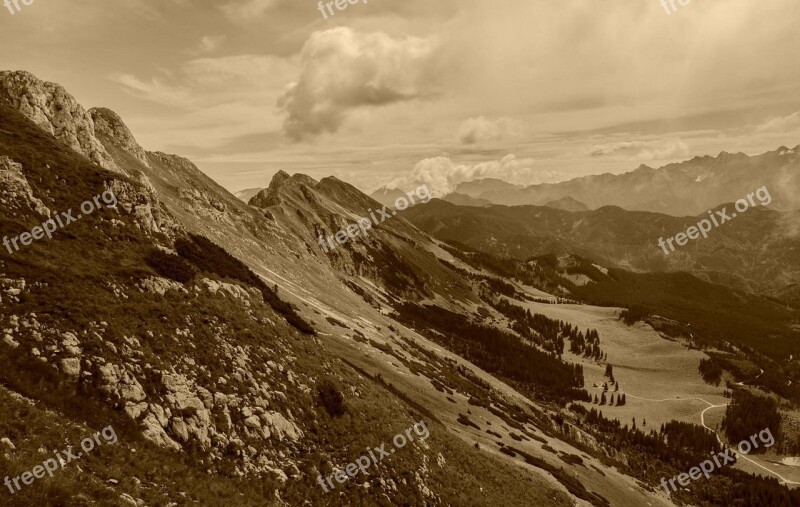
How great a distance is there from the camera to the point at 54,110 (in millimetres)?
65562

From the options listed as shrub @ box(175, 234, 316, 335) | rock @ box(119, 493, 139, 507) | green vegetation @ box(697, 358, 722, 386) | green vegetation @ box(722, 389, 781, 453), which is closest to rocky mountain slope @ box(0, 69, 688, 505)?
rock @ box(119, 493, 139, 507)

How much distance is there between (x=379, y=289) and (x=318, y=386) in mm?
146816

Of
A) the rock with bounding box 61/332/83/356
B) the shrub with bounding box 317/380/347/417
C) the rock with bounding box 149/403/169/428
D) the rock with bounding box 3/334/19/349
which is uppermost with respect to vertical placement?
the rock with bounding box 3/334/19/349

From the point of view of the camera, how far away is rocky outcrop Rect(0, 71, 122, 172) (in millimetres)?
58597

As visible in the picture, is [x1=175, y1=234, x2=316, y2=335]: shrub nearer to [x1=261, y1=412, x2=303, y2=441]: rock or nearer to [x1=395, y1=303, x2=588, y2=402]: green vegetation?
[x1=261, y1=412, x2=303, y2=441]: rock

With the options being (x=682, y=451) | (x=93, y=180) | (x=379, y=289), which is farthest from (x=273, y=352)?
(x=379, y=289)

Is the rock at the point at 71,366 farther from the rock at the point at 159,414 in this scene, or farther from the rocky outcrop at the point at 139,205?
the rocky outcrop at the point at 139,205

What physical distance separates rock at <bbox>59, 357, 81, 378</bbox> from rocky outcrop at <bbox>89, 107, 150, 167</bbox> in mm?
89156

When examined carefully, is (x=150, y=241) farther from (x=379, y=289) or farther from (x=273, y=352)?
(x=379, y=289)

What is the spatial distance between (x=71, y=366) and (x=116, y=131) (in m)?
94.0

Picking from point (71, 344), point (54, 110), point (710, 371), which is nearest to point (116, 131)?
point (54, 110)

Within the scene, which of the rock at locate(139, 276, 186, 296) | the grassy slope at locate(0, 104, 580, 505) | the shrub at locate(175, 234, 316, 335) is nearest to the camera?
the grassy slope at locate(0, 104, 580, 505)

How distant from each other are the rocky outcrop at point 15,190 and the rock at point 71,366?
57.8ft

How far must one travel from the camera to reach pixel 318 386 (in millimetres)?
33531
